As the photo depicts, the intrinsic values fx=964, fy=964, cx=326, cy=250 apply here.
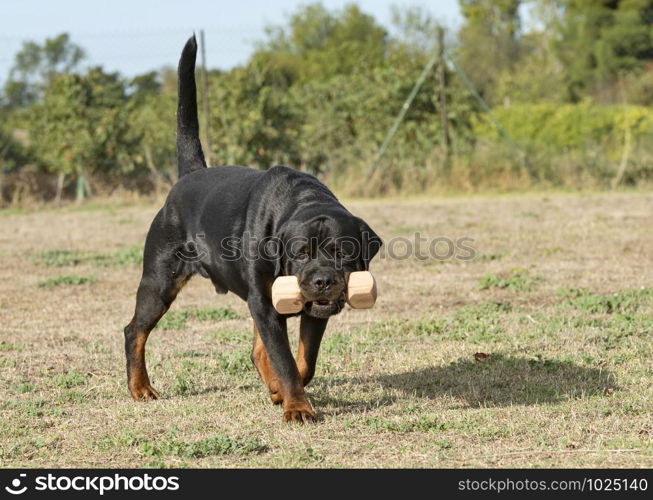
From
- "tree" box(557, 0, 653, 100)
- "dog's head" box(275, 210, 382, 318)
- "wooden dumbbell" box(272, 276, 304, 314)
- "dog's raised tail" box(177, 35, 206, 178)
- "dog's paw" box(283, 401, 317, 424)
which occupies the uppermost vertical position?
"tree" box(557, 0, 653, 100)

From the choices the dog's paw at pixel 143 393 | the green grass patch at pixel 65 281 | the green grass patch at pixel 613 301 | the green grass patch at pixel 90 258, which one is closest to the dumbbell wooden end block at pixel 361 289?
the dog's paw at pixel 143 393

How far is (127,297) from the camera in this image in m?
7.90

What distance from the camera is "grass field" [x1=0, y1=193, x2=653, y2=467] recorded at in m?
A: 3.82

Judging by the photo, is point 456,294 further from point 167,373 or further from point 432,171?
point 432,171

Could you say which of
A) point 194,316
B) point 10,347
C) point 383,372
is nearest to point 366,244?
point 383,372

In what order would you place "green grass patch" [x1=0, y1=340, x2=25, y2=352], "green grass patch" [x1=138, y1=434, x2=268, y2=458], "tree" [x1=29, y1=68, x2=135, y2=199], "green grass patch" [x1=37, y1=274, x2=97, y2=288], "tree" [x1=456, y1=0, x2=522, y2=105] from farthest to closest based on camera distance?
"tree" [x1=456, y1=0, x2=522, y2=105] → "tree" [x1=29, y1=68, x2=135, y2=199] → "green grass patch" [x1=37, y1=274, x2=97, y2=288] → "green grass patch" [x1=0, y1=340, x2=25, y2=352] → "green grass patch" [x1=138, y1=434, x2=268, y2=458]

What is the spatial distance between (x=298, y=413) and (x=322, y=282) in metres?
0.62

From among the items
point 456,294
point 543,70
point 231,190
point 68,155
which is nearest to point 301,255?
point 231,190

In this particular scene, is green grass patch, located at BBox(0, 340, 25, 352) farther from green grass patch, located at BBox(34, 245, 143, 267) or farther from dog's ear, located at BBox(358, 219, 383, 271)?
green grass patch, located at BBox(34, 245, 143, 267)

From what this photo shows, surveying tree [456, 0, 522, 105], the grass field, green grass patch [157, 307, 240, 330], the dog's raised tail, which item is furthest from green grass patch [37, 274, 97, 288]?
tree [456, 0, 522, 105]

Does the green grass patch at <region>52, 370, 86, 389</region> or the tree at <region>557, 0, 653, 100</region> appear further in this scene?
the tree at <region>557, 0, 653, 100</region>

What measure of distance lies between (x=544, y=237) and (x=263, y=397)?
6564 mm

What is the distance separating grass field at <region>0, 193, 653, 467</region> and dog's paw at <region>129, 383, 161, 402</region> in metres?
0.06

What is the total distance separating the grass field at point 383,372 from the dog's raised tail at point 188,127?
3.72 feet
